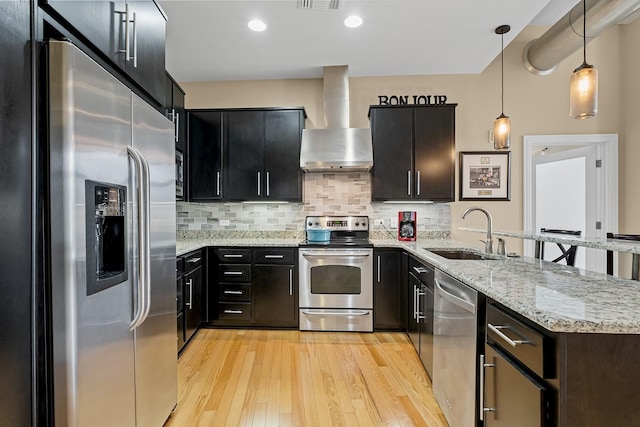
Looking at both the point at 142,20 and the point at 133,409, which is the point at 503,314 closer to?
the point at 133,409

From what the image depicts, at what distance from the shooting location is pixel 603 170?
3.65 metres

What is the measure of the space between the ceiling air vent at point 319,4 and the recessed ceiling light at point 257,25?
1.29ft

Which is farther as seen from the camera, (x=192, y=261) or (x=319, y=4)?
(x=192, y=261)

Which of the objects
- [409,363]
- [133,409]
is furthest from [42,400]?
[409,363]

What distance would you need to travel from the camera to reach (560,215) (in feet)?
14.6

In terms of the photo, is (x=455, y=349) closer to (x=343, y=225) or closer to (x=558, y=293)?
(x=558, y=293)

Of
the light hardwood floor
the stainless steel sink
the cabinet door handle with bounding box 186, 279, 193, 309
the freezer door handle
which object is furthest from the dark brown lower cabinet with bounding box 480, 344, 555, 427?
the cabinet door handle with bounding box 186, 279, 193, 309

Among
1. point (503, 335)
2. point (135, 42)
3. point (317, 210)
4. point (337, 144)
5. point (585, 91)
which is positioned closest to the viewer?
point (503, 335)

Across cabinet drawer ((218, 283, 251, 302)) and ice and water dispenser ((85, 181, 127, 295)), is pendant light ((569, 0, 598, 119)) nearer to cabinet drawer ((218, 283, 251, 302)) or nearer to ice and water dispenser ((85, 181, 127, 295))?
ice and water dispenser ((85, 181, 127, 295))

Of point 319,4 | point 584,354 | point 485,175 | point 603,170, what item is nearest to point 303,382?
point 584,354

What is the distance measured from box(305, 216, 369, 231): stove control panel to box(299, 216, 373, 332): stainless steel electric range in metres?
0.53

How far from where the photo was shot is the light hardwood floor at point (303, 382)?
1.88m

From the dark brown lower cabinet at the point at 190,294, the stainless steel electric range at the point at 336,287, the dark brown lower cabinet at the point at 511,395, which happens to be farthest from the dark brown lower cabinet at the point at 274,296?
the dark brown lower cabinet at the point at 511,395

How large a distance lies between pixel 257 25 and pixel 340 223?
2.15 metres
